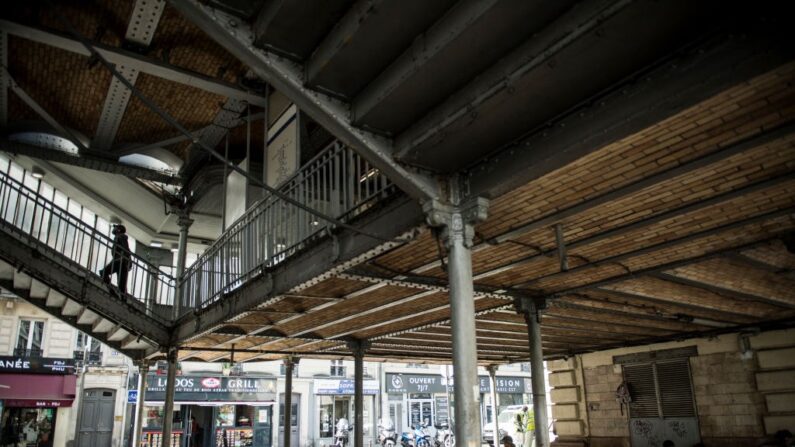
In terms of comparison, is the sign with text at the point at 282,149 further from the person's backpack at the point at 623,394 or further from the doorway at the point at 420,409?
the doorway at the point at 420,409

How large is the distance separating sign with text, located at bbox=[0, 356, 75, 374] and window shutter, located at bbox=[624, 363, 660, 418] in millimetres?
22002

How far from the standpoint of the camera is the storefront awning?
22625mm

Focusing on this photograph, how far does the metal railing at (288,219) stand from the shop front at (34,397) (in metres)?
13.7

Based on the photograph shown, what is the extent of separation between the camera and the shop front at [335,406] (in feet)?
101

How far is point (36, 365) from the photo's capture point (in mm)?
23406

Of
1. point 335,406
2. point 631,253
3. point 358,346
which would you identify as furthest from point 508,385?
point 631,253

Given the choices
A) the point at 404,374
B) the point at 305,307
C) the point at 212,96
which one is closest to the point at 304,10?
the point at 305,307

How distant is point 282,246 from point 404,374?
88.1ft

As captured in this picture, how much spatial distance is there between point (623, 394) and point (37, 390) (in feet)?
74.0

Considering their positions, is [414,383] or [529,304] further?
[414,383]

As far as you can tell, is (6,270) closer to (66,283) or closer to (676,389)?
(66,283)

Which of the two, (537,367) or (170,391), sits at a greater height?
(537,367)

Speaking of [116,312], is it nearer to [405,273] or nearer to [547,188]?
[405,273]

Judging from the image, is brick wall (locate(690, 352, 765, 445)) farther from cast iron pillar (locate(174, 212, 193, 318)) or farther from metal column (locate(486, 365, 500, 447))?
cast iron pillar (locate(174, 212, 193, 318))
